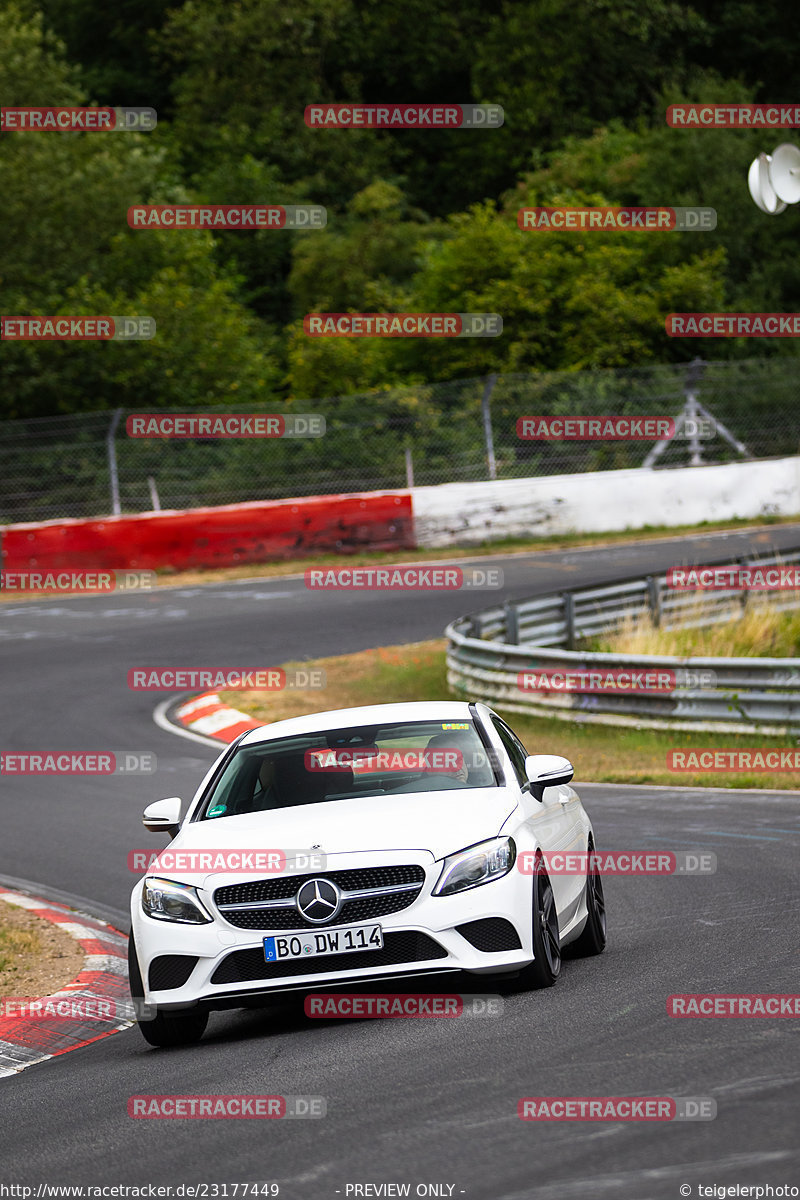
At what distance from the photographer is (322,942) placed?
6.60m

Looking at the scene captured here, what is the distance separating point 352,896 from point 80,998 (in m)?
2.40

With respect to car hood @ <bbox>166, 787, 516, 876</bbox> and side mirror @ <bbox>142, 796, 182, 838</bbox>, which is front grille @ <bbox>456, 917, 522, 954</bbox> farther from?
side mirror @ <bbox>142, 796, 182, 838</bbox>

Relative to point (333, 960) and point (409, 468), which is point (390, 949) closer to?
point (333, 960)

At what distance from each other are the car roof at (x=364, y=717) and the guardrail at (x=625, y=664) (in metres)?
7.45

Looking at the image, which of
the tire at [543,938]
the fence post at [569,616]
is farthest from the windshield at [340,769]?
the fence post at [569,616]

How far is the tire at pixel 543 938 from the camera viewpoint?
6.83 metres

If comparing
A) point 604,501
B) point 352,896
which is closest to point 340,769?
point 352,896

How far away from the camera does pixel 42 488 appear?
1059 inches

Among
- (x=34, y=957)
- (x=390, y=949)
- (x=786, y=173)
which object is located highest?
(x=786, y=173)

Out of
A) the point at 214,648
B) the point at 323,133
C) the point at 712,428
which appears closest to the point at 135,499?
the point at 214,648

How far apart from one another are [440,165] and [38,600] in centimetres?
3335

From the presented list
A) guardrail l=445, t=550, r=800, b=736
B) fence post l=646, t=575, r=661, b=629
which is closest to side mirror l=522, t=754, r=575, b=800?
guardrail l=445, t=550, r=800, b=736

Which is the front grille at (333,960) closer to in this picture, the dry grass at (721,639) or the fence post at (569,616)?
the dry grass at (721,639)

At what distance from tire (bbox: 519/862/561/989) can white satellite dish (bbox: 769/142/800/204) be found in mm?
15070
